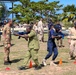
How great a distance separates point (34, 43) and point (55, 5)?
35091 mm

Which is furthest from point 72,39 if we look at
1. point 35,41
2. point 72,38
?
point 35,41

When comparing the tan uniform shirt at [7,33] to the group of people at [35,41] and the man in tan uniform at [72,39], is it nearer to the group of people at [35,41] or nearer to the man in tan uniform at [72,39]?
the group of people at [35,41]

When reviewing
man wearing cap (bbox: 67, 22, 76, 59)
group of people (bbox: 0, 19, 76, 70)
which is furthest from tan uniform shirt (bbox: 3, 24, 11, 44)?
man wearing cap (bbox: 67, 22, 76, 59)

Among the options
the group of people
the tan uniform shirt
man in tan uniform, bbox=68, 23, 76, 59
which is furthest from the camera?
man in tan uniform, bbox=68, 23, 76, 59

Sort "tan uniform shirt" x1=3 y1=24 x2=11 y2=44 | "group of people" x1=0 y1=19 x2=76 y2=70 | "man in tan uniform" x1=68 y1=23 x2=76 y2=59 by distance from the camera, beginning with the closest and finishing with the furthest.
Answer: "group of people" x1=0 y1=19 x2=76 y2=70
"tan uniform shirt" x1=3 y1=24 x2=11 y2=44
"man in tan uniform" x1=68 y1=23 x2=76 y2=59

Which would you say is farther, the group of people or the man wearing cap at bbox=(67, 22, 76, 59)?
the man wearing cap at bbox=(67, 22, 76, 59)

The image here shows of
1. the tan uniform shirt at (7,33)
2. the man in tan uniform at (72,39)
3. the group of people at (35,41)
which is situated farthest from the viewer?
the man in tan uniform at (72,39)

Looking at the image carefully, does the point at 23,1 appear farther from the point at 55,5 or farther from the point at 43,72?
the point at 43,72

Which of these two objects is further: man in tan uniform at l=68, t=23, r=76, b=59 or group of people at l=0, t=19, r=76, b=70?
man in tan uniform at l=68, t=23, r=76, b=59

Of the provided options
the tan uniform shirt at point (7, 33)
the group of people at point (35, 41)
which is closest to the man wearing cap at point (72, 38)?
the group of people at point (35, 41)

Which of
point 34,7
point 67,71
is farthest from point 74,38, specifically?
point 34,7

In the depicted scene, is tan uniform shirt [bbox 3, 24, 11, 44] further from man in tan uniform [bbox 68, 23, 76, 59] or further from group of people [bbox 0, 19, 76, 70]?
man in tan uniform [bbox 68, 23, 76, 59]

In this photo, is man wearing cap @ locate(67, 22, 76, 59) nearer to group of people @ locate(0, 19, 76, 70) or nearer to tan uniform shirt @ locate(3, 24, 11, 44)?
group of people @ locate(0, 19, 76, 70)

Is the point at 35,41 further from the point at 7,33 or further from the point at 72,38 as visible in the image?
the point at 72,38
